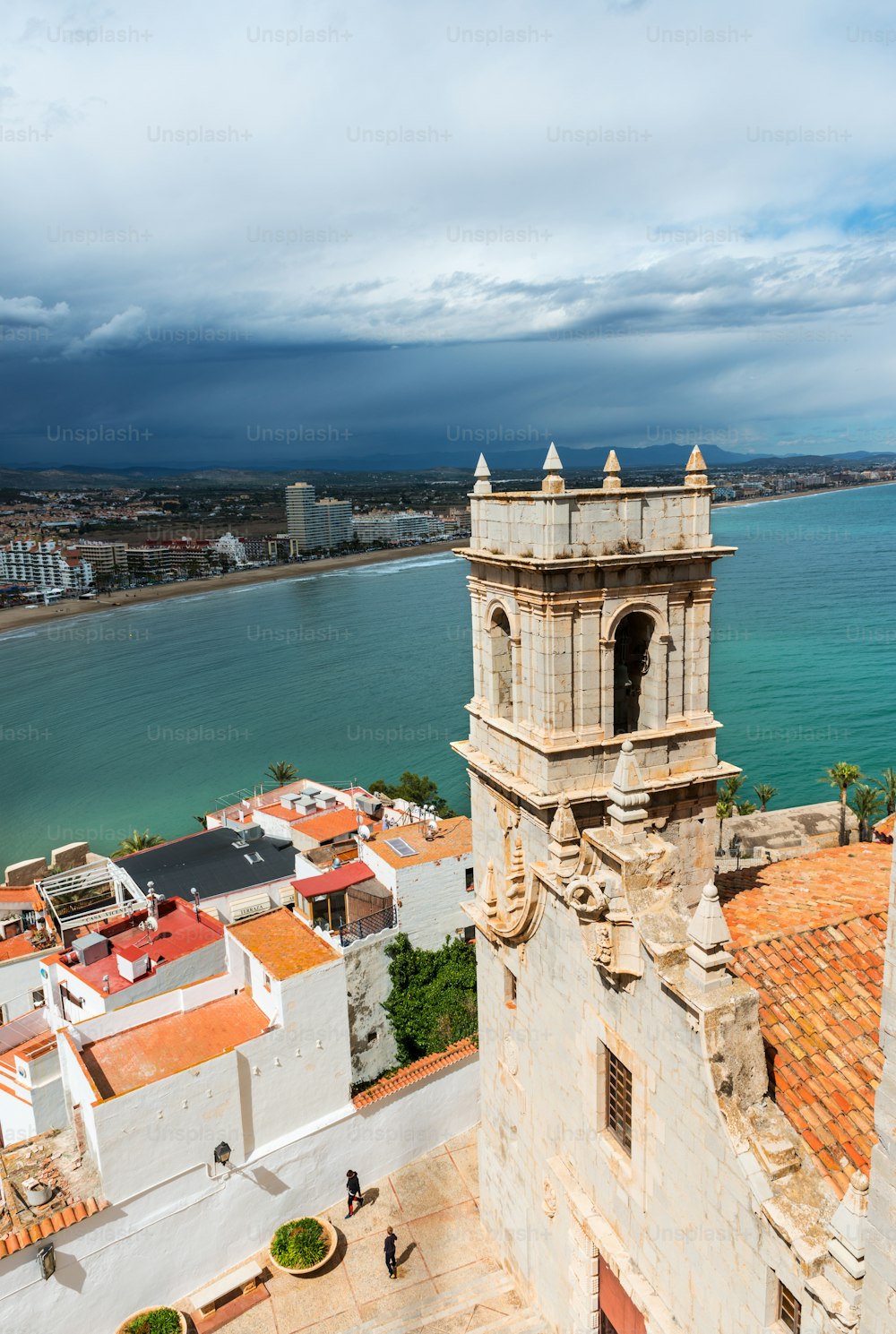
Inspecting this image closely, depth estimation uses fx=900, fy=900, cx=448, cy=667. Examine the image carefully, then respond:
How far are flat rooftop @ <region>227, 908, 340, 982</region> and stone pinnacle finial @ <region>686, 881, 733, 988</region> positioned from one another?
44.9ft

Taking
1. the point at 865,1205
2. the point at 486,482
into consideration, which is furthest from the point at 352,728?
the point at 865,1205

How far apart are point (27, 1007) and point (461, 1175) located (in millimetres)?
16742

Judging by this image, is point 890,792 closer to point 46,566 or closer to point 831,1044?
point 831,1044

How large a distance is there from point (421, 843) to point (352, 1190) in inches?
470

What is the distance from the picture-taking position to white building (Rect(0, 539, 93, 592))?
171 m

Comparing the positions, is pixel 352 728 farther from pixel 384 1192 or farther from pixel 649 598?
pixel 649 598

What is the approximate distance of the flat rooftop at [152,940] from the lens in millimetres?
25984

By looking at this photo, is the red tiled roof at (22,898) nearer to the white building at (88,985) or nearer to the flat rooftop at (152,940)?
the white building at (88,985)

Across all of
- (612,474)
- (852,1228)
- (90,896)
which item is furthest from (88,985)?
(852,1228)

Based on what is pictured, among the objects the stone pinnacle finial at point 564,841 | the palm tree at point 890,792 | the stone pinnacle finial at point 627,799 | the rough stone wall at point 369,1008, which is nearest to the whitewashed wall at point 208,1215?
the rough stone wall at point 369,1008

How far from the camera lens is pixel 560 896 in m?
14.7

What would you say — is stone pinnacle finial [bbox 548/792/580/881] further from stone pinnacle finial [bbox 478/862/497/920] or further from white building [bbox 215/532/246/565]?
white building [bbox 215/532/246/565]

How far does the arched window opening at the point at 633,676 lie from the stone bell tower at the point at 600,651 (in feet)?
0.09

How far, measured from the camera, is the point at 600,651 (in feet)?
50.3
